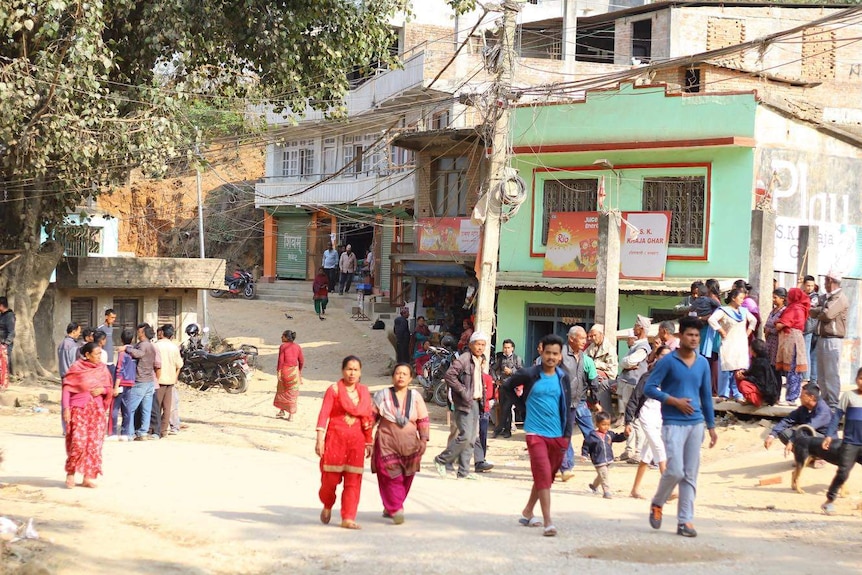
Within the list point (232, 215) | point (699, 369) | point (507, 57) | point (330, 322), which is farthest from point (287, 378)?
point (232, 215)

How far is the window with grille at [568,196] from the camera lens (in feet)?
72.5

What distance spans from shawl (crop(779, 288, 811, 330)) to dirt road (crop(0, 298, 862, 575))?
1529 mm

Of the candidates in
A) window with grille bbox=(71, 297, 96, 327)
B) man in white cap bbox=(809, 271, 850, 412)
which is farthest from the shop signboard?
man in white cap bbox=(809, 271, 850, 412)

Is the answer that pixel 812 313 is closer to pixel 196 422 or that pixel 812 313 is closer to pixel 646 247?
pixel 646 247

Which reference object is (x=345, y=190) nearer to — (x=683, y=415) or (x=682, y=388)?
(x=682, y=388)

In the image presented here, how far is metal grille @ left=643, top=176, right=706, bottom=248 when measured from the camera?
68.3 feet

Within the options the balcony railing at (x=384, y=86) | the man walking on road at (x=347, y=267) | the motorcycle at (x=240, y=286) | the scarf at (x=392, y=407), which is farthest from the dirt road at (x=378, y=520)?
the motorcycle at (x=240, y=286)

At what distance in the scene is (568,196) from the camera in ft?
73.8

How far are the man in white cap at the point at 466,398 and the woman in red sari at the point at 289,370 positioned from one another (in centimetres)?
657

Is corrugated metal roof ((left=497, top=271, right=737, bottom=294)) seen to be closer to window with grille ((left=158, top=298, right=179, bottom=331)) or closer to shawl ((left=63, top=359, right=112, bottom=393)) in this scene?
window with grille ((left=158, top=298, right=179, bottom=331))

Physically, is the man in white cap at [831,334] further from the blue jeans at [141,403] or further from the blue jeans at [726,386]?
the blue jeans at [141,403]

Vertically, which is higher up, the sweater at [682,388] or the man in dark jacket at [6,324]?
the sweater at [682,388]

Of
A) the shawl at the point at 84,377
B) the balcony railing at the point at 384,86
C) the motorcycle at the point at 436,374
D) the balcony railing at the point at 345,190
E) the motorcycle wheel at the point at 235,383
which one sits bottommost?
the motorcycle wheel at the point at 235,383

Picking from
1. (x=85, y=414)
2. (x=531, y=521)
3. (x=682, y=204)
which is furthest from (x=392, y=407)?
(x=682, y=204)
